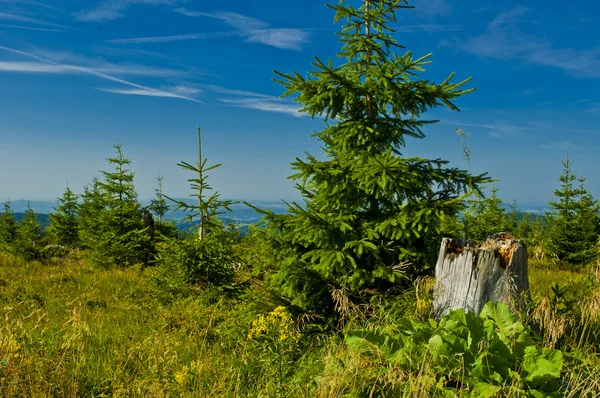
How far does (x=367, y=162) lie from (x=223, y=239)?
4.03 metres

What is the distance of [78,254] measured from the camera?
1507 centimetres

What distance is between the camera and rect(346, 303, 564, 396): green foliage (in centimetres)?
301

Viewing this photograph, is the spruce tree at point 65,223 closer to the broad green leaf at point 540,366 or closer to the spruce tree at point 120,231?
the spruce tree at point 120,231

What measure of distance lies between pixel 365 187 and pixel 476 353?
2808 millimetres

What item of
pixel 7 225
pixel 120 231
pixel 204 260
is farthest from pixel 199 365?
pixel 7 225

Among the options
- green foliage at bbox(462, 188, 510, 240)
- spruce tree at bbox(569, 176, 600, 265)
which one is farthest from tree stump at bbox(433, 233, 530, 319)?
spruce tree at bbox(569, 176, 600, 265)

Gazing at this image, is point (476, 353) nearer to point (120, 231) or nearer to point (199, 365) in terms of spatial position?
point (199, 365)

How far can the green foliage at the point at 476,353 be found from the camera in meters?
3.01

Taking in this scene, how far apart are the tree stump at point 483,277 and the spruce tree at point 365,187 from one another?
790mm

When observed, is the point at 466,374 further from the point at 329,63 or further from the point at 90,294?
the point at 90,294

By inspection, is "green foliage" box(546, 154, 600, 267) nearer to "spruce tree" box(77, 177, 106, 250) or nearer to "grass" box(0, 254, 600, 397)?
"grass" box(0, 254, 600, 397)

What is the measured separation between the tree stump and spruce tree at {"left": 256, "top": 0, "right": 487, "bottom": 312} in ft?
2.59

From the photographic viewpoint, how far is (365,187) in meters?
5.61

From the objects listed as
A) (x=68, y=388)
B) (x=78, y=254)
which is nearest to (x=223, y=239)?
(x=68, y=388)
